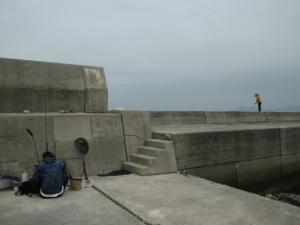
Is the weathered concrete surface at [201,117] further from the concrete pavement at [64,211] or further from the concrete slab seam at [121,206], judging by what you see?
the concrete pavement at [64,211]

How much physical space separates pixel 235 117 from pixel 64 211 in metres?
12.5

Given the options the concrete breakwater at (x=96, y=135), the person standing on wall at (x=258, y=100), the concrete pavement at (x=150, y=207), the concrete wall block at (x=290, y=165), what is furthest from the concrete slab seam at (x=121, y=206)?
the person standing on wall at (x=258, y=100)

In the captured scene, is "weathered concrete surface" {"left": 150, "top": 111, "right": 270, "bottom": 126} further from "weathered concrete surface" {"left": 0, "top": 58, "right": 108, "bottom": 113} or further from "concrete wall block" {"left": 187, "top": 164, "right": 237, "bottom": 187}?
"concrete wall block" {"left": 187, "top": 164, "right": 237, "bottom": 187}

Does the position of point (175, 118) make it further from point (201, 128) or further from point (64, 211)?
point (64, 211)

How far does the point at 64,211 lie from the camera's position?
5.01 metres

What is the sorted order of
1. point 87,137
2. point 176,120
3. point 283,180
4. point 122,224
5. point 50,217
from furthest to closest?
point 176,120 < point 283,180 < point 87,137 < point 50,217 < point 122,224

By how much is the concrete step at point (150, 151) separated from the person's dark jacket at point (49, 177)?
2.45m

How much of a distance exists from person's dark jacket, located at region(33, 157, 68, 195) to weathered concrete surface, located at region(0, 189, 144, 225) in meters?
A: 0.20

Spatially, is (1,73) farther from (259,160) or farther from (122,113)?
(259,160)

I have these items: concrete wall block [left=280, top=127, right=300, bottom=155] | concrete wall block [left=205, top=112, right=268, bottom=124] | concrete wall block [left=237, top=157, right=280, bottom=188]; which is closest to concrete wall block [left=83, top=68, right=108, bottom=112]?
concrete wall block [left=237, top=157, right=280, bottom=188]

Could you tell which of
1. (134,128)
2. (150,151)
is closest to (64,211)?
(150,151)

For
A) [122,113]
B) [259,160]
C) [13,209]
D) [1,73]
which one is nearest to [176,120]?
[259,160]

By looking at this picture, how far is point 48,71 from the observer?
8.50 m

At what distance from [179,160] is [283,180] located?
4.91 meters
